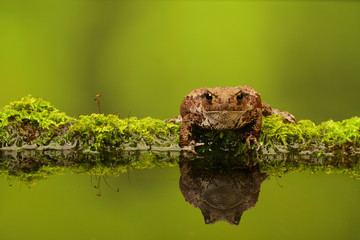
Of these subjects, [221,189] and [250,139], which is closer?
[221,189]

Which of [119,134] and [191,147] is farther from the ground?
[119,134]

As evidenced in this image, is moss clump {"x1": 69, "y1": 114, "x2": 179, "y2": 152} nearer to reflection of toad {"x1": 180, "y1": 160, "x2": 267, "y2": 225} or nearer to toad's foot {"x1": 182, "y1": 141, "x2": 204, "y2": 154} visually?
toad's foot {"x1": 182, "y1": 141, "x2": 204, "y2": 154}

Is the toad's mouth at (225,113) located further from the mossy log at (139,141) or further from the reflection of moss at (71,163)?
the reflection of moss at (71,163)

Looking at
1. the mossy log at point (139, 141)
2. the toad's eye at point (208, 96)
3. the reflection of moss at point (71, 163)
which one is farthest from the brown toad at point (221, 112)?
the reflection of moss at point (71, 163)

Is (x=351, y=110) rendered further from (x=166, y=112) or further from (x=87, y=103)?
(x=87, y=103)

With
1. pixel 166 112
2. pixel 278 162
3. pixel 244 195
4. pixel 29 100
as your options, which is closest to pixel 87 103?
pixel 166 112

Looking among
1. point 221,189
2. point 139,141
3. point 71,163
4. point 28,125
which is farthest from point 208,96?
point 28,125

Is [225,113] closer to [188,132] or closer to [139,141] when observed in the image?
[188,132]
